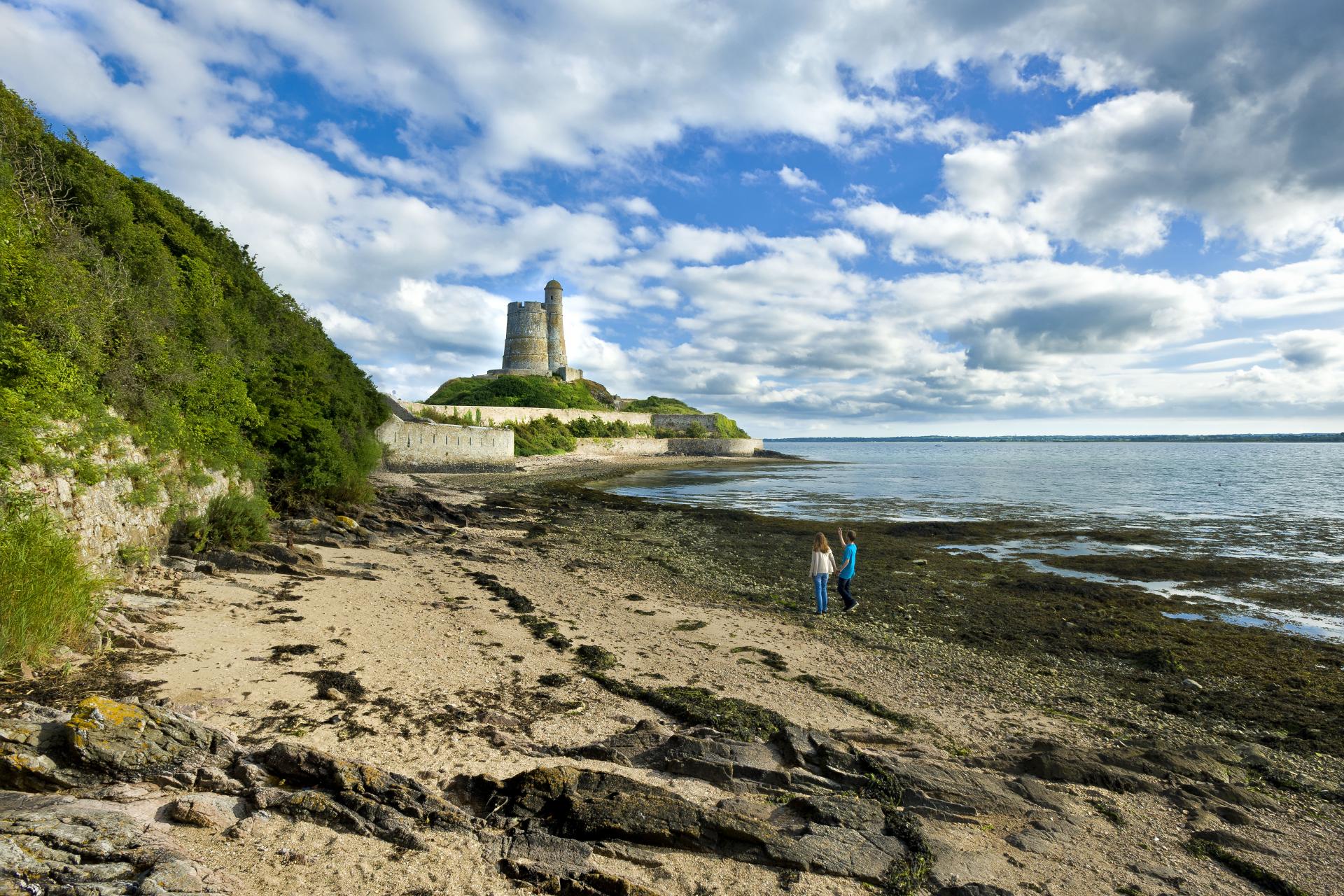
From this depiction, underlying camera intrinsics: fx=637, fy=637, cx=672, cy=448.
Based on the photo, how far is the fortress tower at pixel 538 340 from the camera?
84875 millimetres

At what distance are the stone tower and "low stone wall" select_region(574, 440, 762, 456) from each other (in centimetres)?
1666

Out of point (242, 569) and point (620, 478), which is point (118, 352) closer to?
point (242, 569)

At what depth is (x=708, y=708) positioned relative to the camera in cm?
675

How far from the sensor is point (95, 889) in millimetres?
2902

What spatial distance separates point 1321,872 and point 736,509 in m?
23.5

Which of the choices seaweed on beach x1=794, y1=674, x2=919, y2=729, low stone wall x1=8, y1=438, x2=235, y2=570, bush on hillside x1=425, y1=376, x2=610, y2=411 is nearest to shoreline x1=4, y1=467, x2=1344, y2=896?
seaweed on beach x1=794, y1=674, x2=919, y2=729

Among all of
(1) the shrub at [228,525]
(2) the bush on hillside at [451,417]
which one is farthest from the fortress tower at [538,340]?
(1) the shrub at [228,525]

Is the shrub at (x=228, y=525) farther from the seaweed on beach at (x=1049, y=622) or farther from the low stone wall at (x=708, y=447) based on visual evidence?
the low stone wall at (x=708, y=447)

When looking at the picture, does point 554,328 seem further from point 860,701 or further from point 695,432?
point 860,701

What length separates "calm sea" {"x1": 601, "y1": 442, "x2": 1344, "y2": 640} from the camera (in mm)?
14062

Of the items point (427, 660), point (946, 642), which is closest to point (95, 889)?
point (427, 660)

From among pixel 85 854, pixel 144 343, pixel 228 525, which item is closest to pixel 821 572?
pixel 85 854

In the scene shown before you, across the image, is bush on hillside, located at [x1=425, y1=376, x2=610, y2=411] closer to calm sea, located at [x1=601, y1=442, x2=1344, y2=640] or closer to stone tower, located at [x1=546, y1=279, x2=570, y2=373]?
stone tower, located at [x1=546, y1=279, x2=570, y2=373]

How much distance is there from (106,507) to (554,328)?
8227cm
